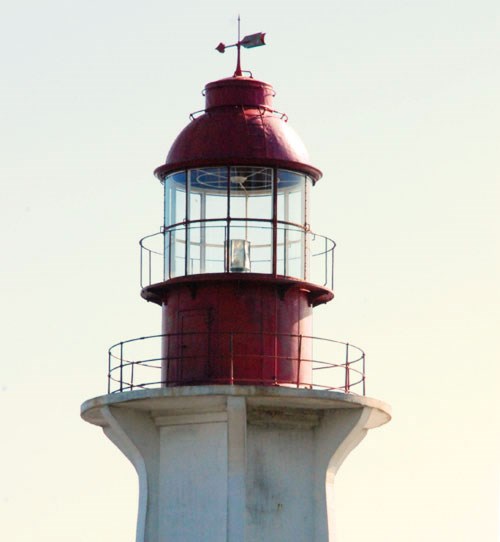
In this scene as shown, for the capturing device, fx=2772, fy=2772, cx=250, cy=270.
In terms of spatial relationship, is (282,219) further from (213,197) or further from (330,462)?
(330,462)

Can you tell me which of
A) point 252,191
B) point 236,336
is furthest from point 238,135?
point 236,336

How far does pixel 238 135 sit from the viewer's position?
39156 millimetres

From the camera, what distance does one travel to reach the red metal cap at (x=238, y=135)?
39.0 metres

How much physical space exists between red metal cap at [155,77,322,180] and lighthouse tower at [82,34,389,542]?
0.02m

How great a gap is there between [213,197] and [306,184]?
4.65 ft

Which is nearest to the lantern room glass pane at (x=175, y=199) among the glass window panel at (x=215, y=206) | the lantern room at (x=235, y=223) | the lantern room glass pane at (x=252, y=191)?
the lantern room at (x=235, y=223)

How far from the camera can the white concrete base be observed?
126ft

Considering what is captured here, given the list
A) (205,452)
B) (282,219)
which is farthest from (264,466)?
(282,219)

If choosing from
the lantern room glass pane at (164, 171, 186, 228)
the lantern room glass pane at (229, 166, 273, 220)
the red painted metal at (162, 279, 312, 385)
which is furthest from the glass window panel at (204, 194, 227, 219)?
the red painted metal at (162, 279, 312, 385)

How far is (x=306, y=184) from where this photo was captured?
130ft

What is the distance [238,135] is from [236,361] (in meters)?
3.23

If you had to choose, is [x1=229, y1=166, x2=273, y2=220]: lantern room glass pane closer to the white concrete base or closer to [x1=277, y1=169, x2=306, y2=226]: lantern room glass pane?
[x1=277, y1=169, x2=306, y2=226]: lantern room glass pane

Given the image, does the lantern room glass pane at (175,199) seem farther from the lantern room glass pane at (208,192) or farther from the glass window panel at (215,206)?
the glass window panel at (215,206)

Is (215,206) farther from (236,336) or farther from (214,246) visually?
(236,336)
